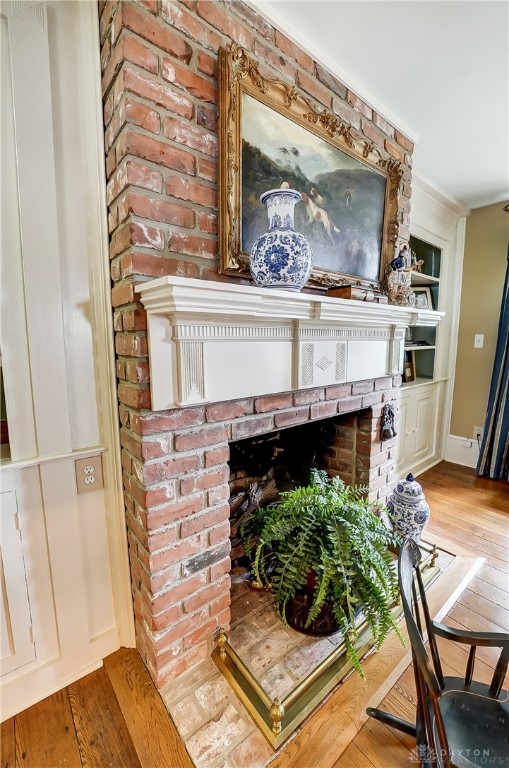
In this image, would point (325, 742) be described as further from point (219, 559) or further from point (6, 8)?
point (6, 8)

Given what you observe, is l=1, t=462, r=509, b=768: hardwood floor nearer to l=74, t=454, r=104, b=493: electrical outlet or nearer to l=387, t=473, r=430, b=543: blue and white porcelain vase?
l=387, t=473, r=430, b=543: blue and white porcelain vase

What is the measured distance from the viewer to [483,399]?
9.78 feet

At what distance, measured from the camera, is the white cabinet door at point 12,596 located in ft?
3.25

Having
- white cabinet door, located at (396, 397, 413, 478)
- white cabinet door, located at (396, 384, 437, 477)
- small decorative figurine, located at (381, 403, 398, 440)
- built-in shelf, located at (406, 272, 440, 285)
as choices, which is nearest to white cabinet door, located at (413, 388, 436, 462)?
white cabinet door, located at (396, 384, 437, 477)

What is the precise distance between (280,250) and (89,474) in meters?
1.01

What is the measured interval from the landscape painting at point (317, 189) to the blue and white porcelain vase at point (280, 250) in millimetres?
106

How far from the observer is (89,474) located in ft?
3.70

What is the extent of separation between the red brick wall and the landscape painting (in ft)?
0.50

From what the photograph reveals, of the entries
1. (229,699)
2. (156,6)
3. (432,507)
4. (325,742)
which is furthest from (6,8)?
(432,507)

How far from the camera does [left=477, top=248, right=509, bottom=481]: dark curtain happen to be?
2.70m

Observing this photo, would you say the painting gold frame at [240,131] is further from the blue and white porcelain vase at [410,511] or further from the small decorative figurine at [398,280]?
the blue and white porcelain vase at [410,511]

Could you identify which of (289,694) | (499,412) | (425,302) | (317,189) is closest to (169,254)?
(317,189)

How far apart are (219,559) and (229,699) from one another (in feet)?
1.37

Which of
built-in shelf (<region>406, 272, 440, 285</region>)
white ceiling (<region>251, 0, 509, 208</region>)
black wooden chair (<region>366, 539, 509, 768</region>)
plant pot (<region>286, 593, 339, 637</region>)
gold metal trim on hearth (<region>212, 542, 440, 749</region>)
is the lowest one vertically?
gold metal trim on hearth (<region>212, 542, 440, 749</region>)
